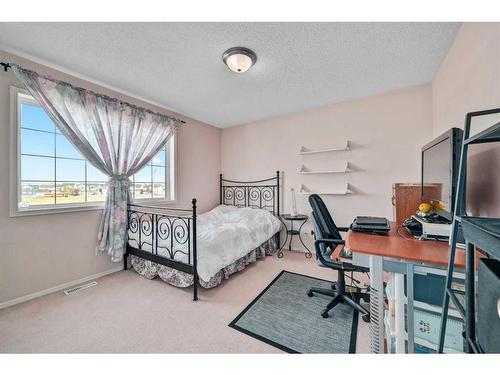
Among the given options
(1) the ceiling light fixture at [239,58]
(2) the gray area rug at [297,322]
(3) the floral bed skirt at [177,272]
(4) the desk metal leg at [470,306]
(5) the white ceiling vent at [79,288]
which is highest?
(1) the ceiling light fixture at [239,58]

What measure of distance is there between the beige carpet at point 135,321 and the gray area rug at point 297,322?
0.22 ft

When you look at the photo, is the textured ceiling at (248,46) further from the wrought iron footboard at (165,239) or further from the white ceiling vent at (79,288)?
the white ceiling vent at (79,288)

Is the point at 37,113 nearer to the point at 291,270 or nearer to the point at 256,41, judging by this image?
the point at 256,41

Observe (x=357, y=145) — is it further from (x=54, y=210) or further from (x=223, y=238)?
(x=54, y=210)

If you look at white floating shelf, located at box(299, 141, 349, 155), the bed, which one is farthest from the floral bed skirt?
white floating shelf, located at box(299, 141, 349, 155)

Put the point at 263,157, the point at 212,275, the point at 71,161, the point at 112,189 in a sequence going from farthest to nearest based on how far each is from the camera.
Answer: the point at 263,157 < the point at 112,189 < the point at 71,161 < the point at 212,275

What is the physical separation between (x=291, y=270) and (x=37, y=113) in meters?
3.42

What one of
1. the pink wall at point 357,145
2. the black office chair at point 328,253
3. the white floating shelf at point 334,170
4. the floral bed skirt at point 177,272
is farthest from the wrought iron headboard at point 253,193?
the black office chair at point 328,253

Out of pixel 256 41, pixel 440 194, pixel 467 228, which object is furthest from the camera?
pixel 256 41

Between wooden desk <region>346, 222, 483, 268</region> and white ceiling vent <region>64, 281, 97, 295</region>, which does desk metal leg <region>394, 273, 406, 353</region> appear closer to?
wooden desk <region>346, 222, 483, 268</region>

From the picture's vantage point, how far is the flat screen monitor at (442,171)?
3.64ft

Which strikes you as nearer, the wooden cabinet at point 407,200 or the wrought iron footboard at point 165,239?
the wooden cabinet at point 407,200
